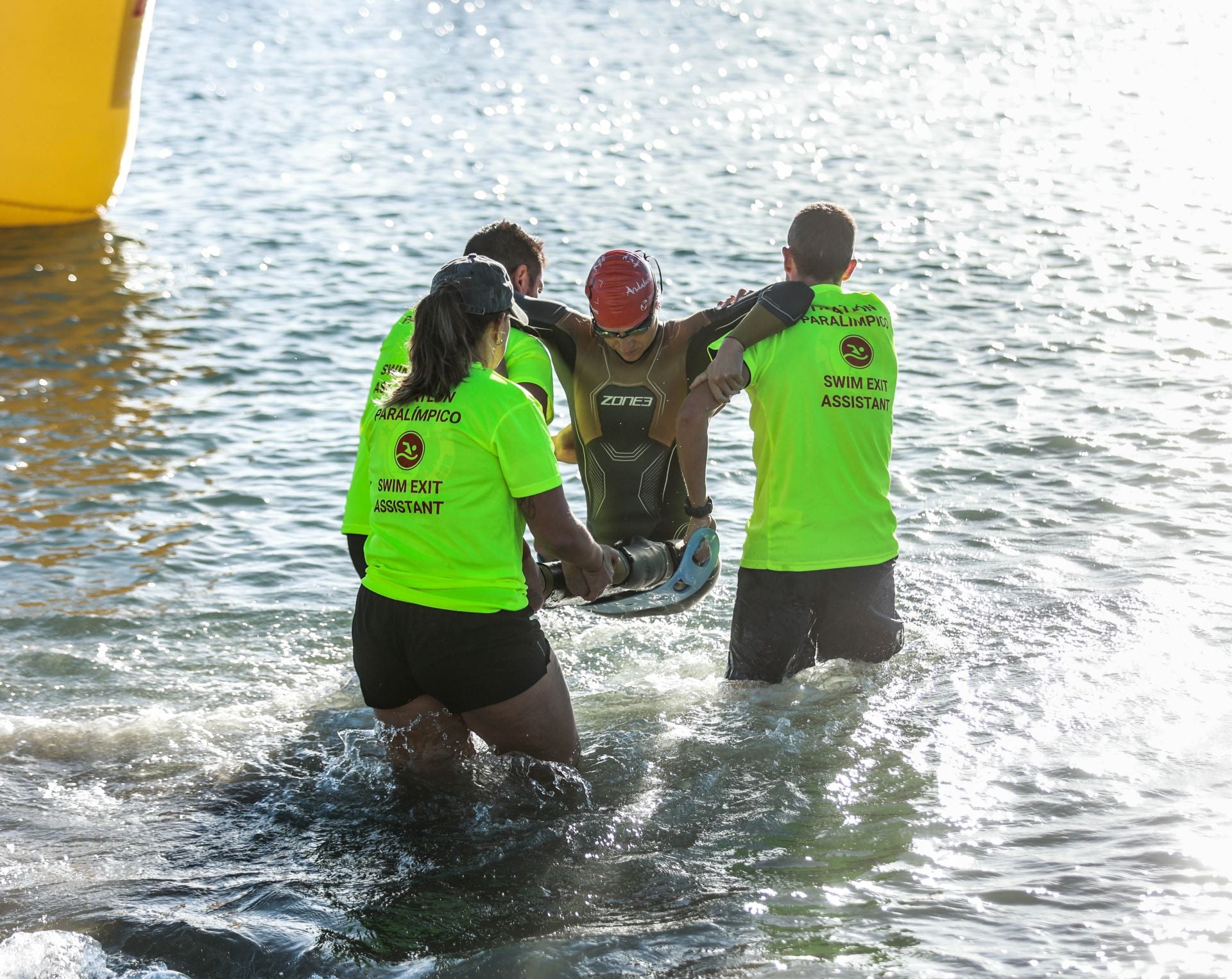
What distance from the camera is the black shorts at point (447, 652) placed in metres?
4.91

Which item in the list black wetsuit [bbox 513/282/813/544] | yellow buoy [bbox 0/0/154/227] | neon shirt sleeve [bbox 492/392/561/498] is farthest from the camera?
yellow buoy [bbox 0/0/154/227]

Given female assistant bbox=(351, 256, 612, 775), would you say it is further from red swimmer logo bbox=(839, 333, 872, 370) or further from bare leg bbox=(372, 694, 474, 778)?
red swimmer logo bbox=(839, 333, 872, 370)

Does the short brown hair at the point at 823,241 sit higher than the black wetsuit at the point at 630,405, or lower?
higher

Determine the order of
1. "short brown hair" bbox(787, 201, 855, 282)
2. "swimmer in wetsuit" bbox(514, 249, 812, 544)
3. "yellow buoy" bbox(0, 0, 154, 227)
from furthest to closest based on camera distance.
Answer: "yellow buoy" bbox(0, 0, 154, 227) < "swimmer in wetsuit" bbox(514, 249, 812, 544) < "short brown hair" bbox(787, 201, 855, 282)

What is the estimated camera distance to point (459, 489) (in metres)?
4.81

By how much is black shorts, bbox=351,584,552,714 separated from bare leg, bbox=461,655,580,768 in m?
0.05

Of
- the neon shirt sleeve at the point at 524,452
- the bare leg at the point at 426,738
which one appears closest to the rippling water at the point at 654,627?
the bare leg at the point at 426,738

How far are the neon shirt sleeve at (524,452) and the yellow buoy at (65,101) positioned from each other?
13.4 metres

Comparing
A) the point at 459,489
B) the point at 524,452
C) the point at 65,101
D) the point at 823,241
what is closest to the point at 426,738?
the point at 459,489

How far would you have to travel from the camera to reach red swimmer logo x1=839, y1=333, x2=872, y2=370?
584cm

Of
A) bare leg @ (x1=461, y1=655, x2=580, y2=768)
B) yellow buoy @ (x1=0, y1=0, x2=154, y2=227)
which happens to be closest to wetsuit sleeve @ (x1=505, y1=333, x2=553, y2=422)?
bare leg @ (x1=461, y1=655, x2=580, y2=768)

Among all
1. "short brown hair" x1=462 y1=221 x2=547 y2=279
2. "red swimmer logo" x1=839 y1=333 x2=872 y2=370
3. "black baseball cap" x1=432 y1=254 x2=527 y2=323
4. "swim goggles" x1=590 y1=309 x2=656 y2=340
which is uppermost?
"short brown hair" x1=462 y1=221 x2=547 y2=279

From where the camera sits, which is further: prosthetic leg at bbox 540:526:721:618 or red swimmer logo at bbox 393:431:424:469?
prosthetic leg at bbox 540:526:721:618

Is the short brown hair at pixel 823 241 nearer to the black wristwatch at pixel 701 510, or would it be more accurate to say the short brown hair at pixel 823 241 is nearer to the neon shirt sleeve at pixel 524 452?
the black wristwatch at pixel 701 510
